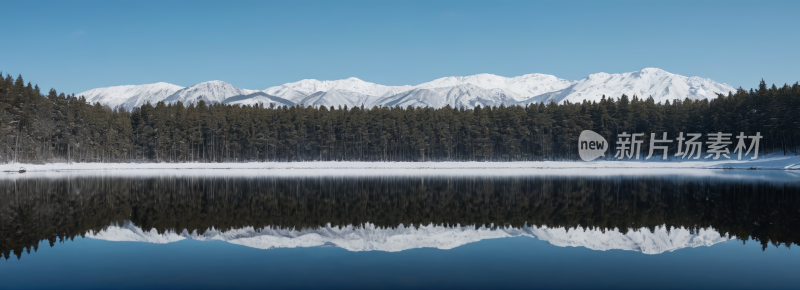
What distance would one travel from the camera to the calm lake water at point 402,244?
10305 millimetres

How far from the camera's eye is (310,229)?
1644 cm

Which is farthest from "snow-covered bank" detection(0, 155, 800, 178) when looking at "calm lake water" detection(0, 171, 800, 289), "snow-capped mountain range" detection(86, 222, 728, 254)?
"snow-capped mountain range" detection(86, 222, 728, 254)

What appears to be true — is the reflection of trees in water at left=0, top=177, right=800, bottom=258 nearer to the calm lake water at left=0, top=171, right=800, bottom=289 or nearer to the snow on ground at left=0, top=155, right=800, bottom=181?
the calm lake water at left=0, top=171, right=800, bottom=289

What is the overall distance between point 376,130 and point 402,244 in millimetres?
90999

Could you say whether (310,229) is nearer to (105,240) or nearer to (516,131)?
(105,240)

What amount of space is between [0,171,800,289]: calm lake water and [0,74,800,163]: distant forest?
73103 mm

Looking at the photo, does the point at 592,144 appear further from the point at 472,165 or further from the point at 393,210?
the point at 393,210

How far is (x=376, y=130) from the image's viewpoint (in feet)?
344

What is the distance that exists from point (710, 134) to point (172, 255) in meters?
90.6

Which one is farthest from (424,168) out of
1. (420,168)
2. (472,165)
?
(472,165)

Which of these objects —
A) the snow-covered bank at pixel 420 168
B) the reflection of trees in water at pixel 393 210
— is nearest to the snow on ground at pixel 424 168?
the snow-covered bank at pixel 420 168

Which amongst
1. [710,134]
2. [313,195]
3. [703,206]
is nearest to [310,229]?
[313,195]

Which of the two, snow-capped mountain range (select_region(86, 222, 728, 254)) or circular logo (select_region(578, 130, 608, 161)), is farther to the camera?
circular logo (select_region(578, 130, 608, 161))

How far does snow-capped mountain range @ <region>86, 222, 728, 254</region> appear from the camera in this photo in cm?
1385
